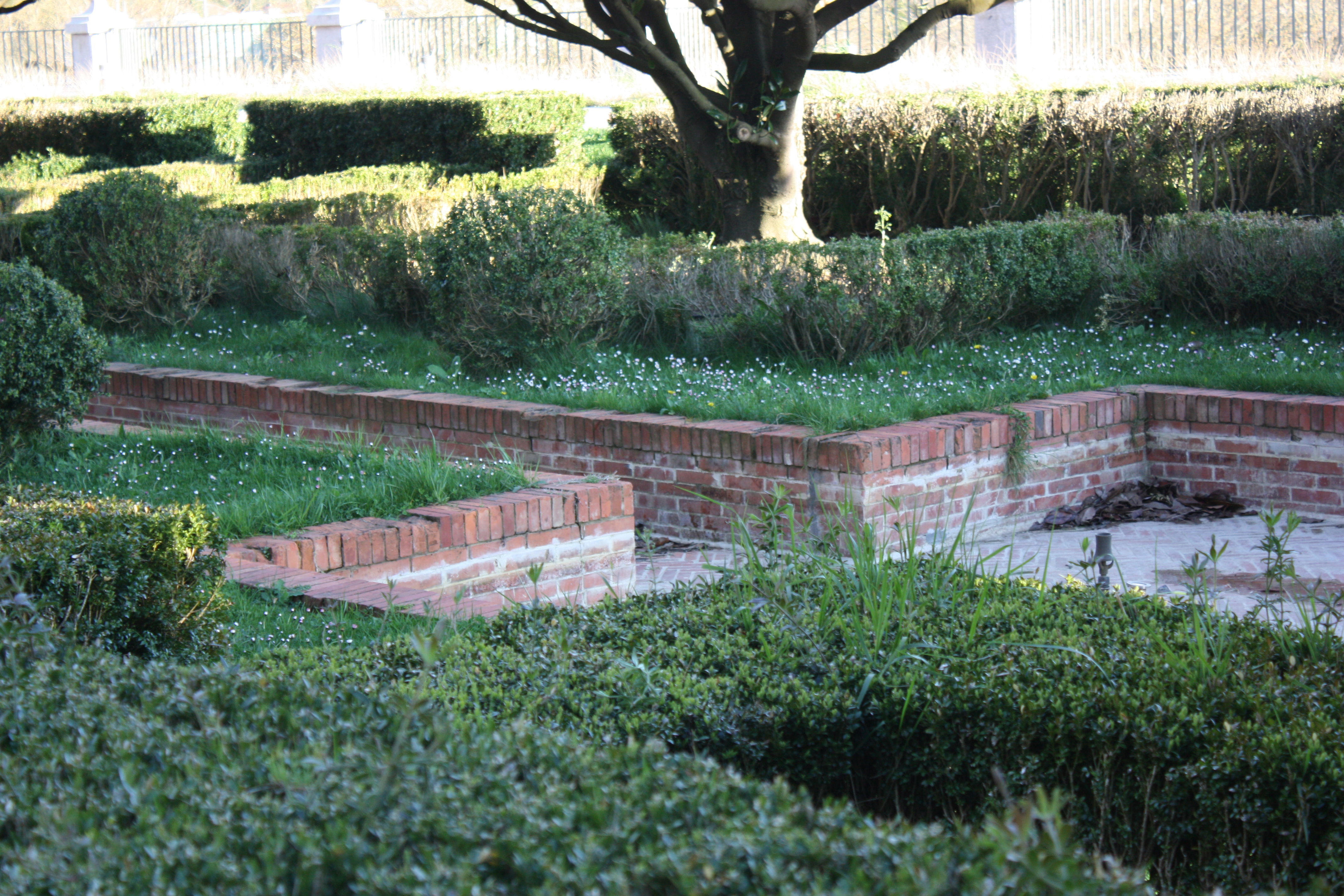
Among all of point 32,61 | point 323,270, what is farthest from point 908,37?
point 32,61

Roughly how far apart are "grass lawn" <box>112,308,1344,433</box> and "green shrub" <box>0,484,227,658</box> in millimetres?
3325

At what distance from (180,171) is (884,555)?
604 inches

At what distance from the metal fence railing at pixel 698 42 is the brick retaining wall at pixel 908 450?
44.6 ft

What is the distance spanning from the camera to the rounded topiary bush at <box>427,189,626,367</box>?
788 cm

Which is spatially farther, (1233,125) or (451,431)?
(1233,125)

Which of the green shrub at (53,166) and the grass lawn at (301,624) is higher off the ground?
the green shrub at (53,166)

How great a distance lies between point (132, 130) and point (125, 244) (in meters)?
14.3

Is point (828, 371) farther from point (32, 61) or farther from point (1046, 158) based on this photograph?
point (32, 61)

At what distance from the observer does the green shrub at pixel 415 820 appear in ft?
5.56

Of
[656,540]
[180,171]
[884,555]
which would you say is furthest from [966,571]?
[180,171]

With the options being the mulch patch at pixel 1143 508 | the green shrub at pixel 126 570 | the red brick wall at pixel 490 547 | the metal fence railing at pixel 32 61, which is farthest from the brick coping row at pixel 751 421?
the metal fence railing at pixel 32 61

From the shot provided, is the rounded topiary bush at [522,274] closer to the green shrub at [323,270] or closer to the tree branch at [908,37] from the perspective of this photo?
the green shrub at [323,270]

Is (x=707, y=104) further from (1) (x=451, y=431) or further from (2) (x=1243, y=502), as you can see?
(2) (x=1243, y=502)

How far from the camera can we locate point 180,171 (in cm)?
1719
